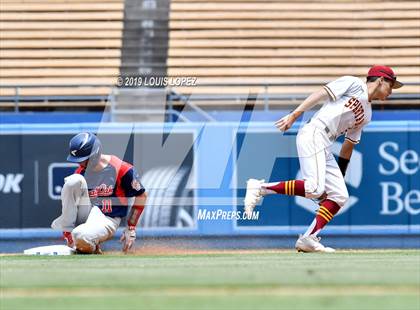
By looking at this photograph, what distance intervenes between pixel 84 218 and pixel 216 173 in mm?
3554

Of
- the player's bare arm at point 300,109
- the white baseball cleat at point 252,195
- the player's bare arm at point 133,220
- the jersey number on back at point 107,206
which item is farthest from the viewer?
the jersey number on back at point 107,206

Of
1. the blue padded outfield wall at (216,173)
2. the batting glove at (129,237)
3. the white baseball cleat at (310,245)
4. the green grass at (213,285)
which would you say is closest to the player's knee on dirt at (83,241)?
the batting glove at (129,237)

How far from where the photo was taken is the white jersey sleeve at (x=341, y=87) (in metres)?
9.48

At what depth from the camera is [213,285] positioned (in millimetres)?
5688

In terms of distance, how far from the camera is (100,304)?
195 inches

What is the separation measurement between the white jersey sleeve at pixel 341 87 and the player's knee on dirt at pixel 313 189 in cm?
76

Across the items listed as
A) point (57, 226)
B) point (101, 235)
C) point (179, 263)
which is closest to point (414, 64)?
point (57, 226)

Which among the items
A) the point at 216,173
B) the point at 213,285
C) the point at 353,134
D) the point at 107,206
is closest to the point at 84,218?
the point at 107,206

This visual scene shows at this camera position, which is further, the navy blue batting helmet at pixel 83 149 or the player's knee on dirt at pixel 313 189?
the navy blue batting helmet at pixel 83 149

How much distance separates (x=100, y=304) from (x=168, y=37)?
38.6 ft

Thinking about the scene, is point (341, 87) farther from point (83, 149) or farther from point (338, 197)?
point (83, 149)

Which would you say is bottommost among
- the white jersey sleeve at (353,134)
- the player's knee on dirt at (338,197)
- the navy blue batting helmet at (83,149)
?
the player's knee on dirt at (338,197)

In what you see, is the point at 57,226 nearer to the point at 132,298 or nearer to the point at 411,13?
the point at 132,298

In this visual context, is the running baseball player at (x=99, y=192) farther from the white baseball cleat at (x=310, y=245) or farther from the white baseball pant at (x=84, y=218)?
the white baseball cleat at (x=310, y=245)
